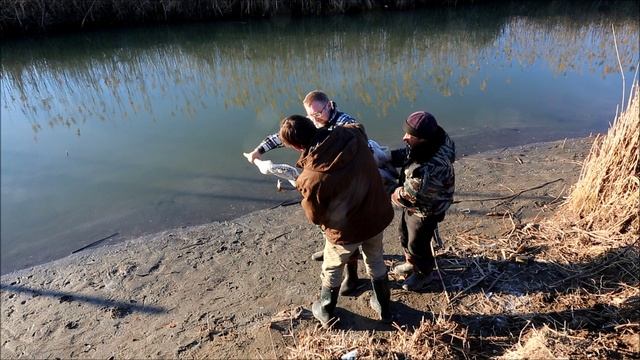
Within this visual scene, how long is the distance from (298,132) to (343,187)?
43 centimetres

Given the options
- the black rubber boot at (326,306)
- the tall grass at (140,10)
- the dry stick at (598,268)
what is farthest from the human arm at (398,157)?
the tall grass at (140,10)

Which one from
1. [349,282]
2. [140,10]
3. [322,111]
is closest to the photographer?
[322,111]

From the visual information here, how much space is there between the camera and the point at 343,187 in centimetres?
275

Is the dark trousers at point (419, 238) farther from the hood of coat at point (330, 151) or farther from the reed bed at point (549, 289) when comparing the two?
the hood of coat at point (330, 151)

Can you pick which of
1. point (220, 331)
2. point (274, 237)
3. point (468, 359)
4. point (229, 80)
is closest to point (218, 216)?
point (274, 237)

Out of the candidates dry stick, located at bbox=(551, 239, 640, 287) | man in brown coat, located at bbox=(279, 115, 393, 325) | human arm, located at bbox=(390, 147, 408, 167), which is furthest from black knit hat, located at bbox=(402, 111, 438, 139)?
dry stick, located at bbox=(551, 239, 640, 287)

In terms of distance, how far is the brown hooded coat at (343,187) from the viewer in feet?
8.84

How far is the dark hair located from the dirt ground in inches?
63.9

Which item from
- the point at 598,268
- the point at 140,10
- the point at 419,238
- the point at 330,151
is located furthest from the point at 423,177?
the point at 140,10

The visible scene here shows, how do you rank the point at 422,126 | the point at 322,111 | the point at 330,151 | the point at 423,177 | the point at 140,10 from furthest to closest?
the point at 140,10 < the point at 322,111 < the point at 423,177 < the point at 422,126 < the point at 330,151

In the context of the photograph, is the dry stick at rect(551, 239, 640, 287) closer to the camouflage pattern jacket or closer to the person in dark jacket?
the person in dark jacket

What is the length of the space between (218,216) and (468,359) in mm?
3669

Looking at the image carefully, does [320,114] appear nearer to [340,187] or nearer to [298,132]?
[298,132]

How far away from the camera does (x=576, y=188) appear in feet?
14.5
